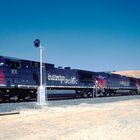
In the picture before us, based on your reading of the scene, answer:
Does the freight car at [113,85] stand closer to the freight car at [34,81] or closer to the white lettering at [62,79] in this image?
the freight car at [34,81]

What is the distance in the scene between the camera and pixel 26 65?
2609 centimetres

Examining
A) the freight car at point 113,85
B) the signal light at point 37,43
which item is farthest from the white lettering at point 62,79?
the signal light at point 37,43

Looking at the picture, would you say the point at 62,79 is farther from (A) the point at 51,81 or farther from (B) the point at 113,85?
(B) the point at 113,85

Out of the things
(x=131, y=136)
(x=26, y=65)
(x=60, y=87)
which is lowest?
(x=131, y=136)

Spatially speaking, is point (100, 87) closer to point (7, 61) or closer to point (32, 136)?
point (7, 61)

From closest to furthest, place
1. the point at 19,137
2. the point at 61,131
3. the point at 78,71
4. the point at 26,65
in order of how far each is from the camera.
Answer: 1. the point at 19,137
2. the point at 61,131
3. the point at 26,65
4. the point at 78,71

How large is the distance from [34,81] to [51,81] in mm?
3171

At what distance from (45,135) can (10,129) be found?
1613 millimetres

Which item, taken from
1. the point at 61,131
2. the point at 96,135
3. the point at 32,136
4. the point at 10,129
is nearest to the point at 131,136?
the point at 96,135

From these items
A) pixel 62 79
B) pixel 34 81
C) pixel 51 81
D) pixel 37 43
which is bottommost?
pixel 34 81

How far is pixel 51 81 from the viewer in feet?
96.3

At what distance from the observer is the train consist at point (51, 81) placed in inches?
926

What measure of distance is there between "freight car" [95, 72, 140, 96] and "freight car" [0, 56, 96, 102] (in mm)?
3294

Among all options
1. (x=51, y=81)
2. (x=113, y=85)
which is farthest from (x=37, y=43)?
(x=113, y=85)
